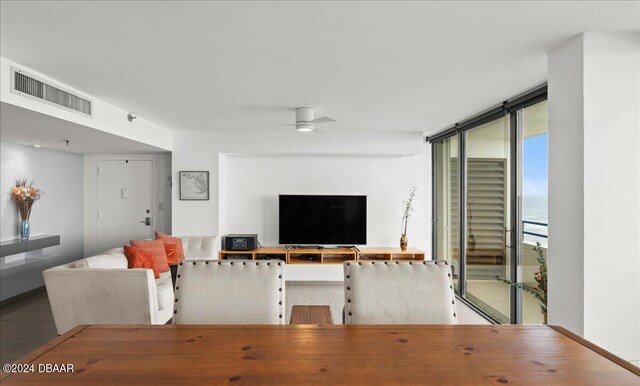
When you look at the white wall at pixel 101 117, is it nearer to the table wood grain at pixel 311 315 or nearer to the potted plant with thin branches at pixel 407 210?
the table wood grain at pixel 311 315

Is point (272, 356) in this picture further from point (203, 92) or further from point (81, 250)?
point (81, 250)

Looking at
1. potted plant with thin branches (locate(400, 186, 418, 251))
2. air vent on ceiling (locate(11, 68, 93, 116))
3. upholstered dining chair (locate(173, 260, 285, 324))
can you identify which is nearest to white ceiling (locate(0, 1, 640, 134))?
air vent on ceiling (locate(11, 68, 93, 116))

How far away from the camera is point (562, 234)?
2176mm

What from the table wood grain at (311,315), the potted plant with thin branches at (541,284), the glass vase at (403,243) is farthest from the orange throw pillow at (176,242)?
the potted plant with thin branches at (541,284)

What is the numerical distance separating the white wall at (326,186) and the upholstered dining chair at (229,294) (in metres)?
3.77

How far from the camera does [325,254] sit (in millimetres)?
5227

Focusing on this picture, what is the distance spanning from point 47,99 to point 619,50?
3.91m

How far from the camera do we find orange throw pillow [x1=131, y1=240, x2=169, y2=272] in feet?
12.9

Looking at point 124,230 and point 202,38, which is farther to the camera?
point 124,230

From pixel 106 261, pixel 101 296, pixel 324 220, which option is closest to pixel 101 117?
pixel 106 261

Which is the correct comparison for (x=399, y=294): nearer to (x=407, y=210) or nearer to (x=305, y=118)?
(x=305, y=118)

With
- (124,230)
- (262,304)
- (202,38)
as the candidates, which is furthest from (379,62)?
(124,230)

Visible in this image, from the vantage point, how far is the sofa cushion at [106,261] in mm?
3145

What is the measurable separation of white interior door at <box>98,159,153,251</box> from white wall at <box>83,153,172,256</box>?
Answer: 7 cm
